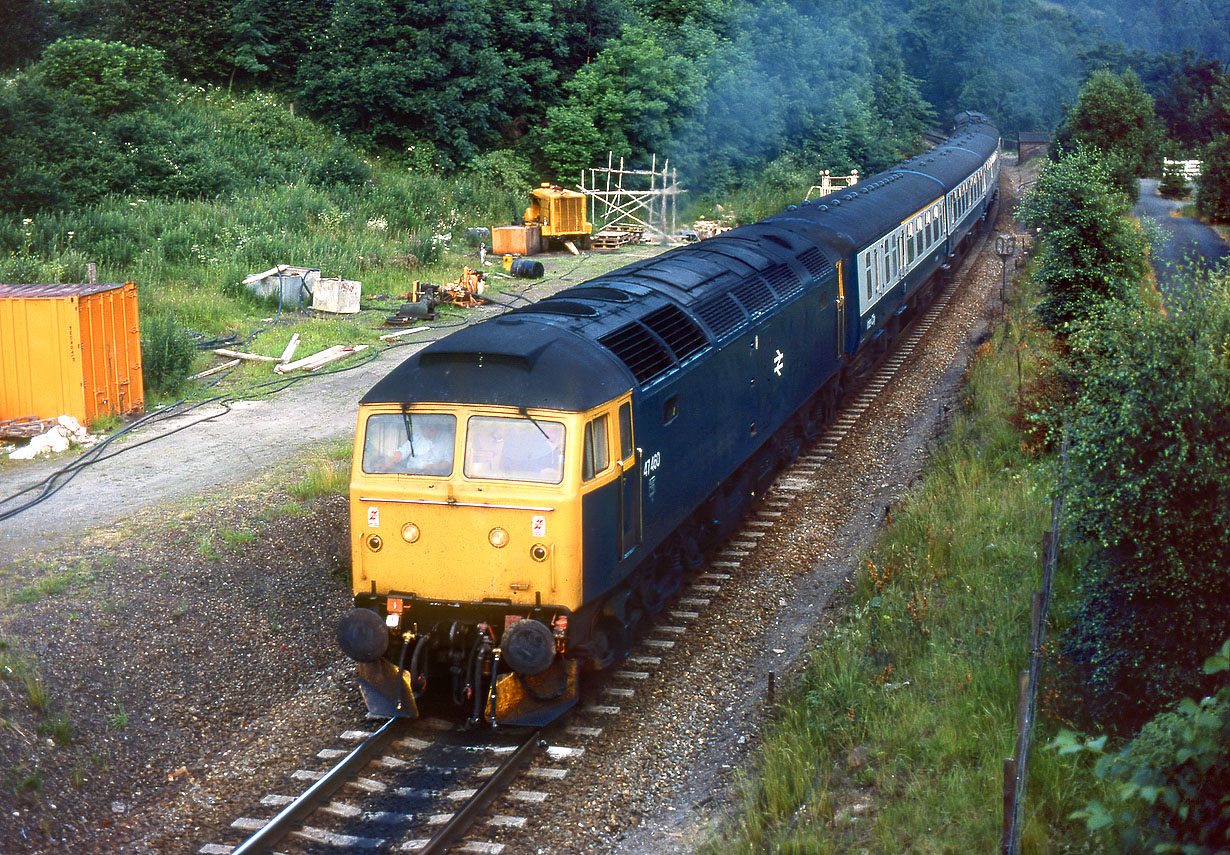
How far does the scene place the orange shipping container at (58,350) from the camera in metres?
15.6

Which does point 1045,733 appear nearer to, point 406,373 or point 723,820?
point 723,820

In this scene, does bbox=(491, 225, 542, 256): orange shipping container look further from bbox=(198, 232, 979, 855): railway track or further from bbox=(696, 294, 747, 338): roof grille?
bbox=(198, 232, 979, 855): railway track

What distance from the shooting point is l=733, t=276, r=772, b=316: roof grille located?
13305mm

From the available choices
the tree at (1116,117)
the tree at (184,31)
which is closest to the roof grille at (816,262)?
the tree at (1116,117)

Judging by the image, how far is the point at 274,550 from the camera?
12.2 metres

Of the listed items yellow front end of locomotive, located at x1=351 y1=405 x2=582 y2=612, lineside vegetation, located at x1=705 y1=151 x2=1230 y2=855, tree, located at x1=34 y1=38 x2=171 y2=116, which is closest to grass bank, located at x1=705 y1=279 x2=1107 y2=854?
lineside vegetation, located at x1=705 y1=151 x2=1230 y2=855

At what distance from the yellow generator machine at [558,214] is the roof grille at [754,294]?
22.2m

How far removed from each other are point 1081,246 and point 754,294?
6429 mm

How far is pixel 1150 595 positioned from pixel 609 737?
4.27 metres

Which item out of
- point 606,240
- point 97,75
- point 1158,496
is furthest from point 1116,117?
point 1158,496

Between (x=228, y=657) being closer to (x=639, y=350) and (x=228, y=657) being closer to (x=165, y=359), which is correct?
(x=639, y=350)

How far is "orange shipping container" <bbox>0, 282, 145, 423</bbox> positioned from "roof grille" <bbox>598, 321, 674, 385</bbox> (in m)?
9.01

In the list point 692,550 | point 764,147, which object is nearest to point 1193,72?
point 764,147

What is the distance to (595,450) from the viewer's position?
A: 359 inches
